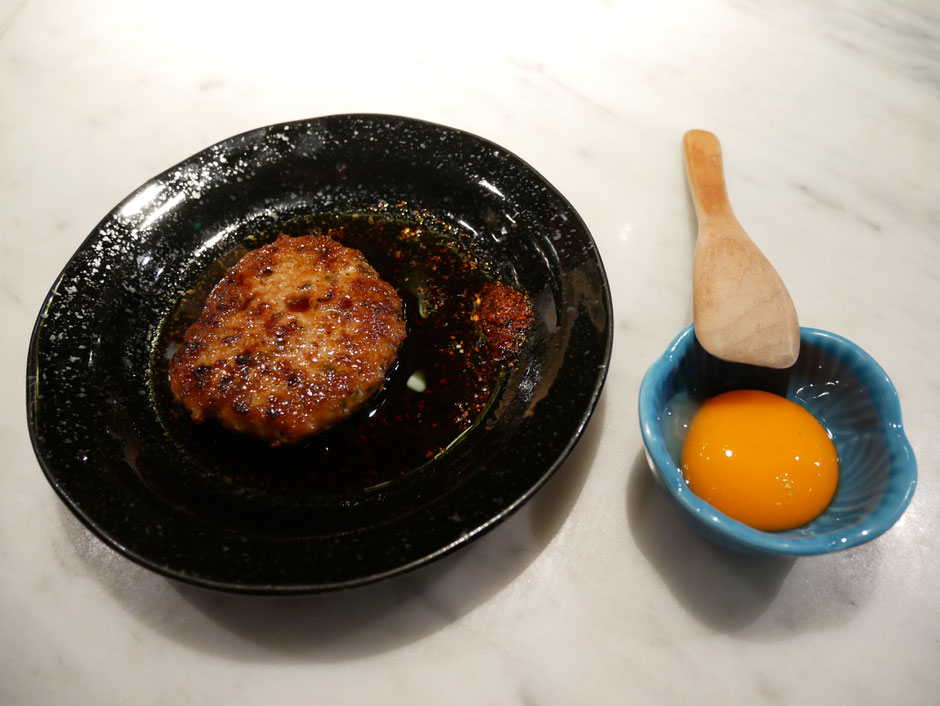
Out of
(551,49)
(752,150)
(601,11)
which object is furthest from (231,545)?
(601,11)

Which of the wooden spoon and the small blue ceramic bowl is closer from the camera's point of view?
the small blue ceramic bowl

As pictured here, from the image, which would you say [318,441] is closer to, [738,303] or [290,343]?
[290,343]

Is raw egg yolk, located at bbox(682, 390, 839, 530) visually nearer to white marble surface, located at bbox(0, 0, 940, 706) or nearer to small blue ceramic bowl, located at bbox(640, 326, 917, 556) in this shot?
small blue ceramic bowl, located at bbox(640, 326, 917, 556)

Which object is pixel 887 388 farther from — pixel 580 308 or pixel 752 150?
pixel 752 150

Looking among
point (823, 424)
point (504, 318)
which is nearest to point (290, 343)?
point (504, 318)

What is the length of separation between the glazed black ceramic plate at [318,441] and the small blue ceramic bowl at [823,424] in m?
0.17

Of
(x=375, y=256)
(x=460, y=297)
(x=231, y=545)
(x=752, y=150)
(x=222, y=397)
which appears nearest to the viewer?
(x=231, y=545)

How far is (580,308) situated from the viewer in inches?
59.9

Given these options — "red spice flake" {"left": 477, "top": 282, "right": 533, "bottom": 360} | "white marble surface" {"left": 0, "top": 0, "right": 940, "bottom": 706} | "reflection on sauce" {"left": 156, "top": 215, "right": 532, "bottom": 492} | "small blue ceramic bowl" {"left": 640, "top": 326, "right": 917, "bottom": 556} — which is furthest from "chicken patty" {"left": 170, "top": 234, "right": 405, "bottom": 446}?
"small blue ceramic bowl" {"left": 640, "top": 326, "right": 917, "bottom": 556}

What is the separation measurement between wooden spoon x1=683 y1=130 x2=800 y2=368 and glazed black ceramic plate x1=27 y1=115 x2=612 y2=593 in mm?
224

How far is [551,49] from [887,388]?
179cm

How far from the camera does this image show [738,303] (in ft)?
4.70

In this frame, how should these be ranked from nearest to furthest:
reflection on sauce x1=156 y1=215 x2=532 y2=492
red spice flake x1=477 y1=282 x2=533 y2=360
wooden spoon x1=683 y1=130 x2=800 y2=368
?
wooden spoon x1=683 y1=130 x2=800 y2=368
reflection on sauce x1=156 y1=215 x2=532 y2=492
red spice flake x1=477 y1=282 x2=533 y2=360

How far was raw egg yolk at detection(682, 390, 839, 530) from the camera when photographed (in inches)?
49.6
